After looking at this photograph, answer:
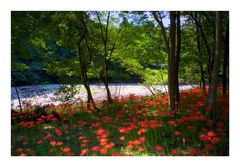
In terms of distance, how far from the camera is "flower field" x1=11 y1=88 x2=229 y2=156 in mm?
3375

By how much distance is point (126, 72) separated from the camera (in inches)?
265

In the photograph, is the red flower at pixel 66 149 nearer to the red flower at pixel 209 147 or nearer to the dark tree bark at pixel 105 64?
the red flower at pixel 209 147

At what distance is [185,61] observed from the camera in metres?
5.99

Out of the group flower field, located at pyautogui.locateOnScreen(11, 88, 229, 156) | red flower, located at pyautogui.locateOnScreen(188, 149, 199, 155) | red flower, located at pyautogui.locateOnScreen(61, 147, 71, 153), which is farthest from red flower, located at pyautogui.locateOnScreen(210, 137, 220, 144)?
red flower, located at pyautogui.locateOnScreen(61, 147, 71, 153)

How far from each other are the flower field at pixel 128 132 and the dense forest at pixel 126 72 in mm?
14

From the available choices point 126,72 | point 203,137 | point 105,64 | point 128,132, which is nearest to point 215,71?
point 203,137

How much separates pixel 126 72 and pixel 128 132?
124 inches
